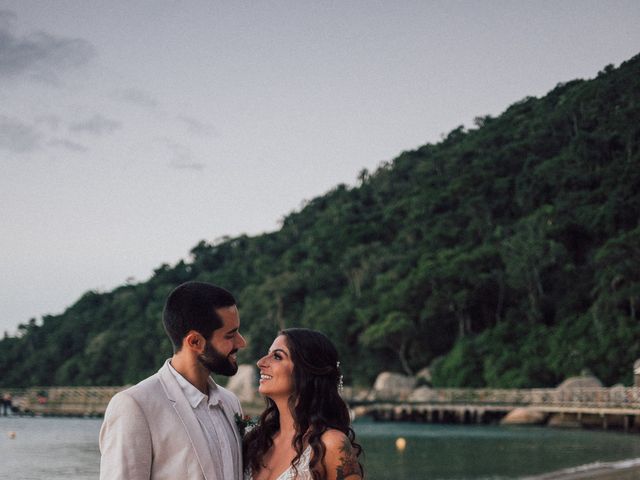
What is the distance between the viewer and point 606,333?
49656mm

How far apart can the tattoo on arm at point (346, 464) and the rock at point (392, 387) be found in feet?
171

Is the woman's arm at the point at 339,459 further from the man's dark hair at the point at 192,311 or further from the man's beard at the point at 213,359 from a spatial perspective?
the man's dark hair at the point at 192,311

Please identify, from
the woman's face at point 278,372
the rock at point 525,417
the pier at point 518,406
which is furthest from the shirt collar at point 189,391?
the rock at point 525,417

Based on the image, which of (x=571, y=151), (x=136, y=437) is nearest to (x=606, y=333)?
(x=571, y=151)

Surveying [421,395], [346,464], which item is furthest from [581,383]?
[346,464]

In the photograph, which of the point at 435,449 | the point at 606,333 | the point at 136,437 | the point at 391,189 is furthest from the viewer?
the point at 391,189

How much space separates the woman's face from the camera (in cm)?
434

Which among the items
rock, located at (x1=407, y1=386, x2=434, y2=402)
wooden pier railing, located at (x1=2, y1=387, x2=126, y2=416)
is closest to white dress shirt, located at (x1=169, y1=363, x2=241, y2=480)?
rock, located at (x1=407, y1=386, x2=434, y2=402)

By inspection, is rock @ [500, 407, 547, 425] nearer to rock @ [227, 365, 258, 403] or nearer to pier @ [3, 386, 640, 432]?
pier @ [3, 386, 640, 432]

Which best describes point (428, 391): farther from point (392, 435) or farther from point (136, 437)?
point (136, 437)

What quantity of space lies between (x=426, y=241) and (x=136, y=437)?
235 ft

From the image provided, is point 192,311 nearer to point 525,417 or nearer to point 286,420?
point 286,420

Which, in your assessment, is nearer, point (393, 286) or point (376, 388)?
point (376, 388)

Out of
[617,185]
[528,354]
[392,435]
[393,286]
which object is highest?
[617,185]
